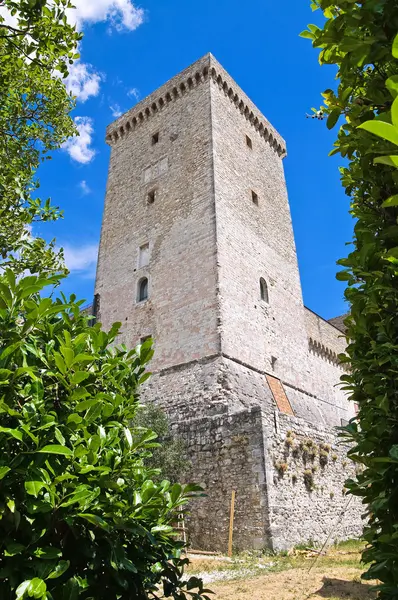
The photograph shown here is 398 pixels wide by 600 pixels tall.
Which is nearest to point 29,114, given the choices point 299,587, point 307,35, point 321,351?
point 307,35

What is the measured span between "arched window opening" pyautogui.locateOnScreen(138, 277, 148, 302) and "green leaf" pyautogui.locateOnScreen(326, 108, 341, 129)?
46.6 feet

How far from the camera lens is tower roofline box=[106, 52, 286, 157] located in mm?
17969

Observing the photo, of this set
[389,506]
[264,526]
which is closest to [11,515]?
[389,506]

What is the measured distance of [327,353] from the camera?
2034 centimetres

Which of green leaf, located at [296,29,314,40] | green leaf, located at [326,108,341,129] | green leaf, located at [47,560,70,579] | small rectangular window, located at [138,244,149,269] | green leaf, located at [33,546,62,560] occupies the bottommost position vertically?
green leaf, located at [47,560,70,579]

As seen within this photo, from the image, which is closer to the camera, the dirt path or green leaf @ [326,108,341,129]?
green leaf @ [326,108,341,129]

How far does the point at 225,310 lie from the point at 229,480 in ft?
17.6

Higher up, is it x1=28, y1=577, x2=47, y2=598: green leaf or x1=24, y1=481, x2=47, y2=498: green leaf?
x1=24, y1=481, x2=47, y2=498: green leaf

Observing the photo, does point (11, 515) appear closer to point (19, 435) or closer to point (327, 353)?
point (19, 435)

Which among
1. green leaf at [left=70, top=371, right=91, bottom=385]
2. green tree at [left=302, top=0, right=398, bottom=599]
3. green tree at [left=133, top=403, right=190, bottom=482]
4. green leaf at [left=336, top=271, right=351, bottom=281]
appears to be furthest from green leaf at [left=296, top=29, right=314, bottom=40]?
green tree at [left=133, top=403, right=190, bottom=482]

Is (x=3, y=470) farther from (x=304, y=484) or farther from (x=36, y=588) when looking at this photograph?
(x=304, y=484)

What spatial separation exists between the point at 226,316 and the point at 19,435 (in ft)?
39.4

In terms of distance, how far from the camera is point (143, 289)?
16.7 metres

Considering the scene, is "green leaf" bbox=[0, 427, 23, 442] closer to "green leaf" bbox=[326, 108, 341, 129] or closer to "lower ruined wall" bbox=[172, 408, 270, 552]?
"green leaf" bbox=[326, 108, 341, 129]
